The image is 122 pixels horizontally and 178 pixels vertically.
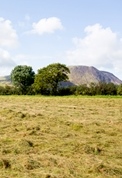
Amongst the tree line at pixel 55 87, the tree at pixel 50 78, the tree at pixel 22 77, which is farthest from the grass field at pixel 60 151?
the tree at pixel 22 77

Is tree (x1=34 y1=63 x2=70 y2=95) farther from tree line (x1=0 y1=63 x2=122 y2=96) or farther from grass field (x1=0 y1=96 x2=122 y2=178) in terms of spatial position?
grass field (x1=0 y1=96 x2=122 y2=178)

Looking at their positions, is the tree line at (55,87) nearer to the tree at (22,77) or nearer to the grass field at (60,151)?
the tree at (22,77)

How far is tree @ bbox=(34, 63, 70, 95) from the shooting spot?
7169cm

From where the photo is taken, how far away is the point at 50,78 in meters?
73.8

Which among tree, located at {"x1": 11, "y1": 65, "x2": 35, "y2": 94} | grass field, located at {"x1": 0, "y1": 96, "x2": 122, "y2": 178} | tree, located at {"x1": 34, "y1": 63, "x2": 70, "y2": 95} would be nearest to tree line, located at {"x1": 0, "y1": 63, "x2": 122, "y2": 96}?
tree, located at {"x1": 34, "y1": 63, "x2": 70, "y2": 95}

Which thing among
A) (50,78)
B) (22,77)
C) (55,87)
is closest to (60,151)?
(55,87)

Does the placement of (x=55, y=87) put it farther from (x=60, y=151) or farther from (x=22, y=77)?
(x=60, y=151)

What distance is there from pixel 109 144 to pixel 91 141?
722 millimetres

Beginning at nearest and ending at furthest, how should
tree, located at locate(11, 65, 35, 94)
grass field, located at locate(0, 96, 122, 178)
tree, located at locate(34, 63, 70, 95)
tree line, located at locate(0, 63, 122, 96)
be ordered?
grass field, located at locate(0, 96, 122, 178), tree line, located at locate(0, 63, 122, 96), tree, located at locate(34, 63, 70, 95), tree, located at locate(11, 65, 35, 94)

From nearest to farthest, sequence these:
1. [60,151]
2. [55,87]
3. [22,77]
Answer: [60,151] → [55,87] → [22,77]

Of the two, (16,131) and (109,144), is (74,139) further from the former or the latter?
(16,131)

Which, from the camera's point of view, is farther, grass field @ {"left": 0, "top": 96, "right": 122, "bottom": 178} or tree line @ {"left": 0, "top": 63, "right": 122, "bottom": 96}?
tree line @ {"left": 0, "top": 63, "right": 122, "bottom": 96}

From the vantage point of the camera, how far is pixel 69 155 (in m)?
10.1

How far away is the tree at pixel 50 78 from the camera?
71.7 metres
